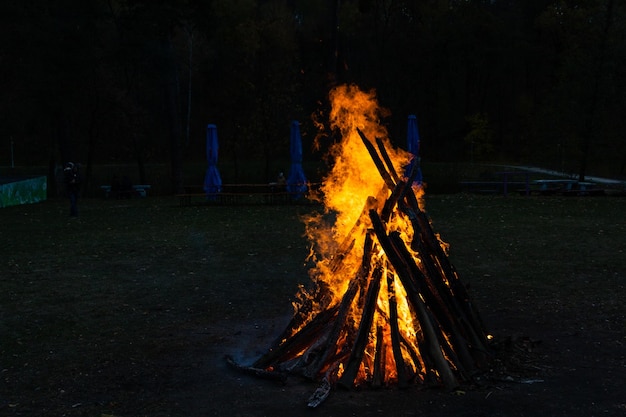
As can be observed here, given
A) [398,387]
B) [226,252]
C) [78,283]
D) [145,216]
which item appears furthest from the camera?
[145,216]

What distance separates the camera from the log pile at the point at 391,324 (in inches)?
278

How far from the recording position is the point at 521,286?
1137cm

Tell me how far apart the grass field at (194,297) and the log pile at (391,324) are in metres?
0.55

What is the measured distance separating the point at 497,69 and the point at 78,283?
58.6m

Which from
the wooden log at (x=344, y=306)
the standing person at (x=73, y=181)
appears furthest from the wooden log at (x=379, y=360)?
the standing person at (x=73, y=181)

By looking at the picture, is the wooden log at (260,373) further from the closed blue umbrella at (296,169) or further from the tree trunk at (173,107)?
the tree trunk at (173,107)

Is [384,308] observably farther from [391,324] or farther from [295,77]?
[295,77]

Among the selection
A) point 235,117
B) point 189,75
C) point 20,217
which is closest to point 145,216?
point 20,217

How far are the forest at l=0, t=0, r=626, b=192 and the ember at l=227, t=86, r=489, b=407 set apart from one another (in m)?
24.7

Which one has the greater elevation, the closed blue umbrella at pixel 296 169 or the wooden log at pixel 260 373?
the closed blue umbrella at pixel 296 169

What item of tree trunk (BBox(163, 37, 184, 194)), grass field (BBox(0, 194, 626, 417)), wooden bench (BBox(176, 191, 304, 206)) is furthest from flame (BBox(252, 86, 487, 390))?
tree trunk (BBox(163, 37, 184, 194))

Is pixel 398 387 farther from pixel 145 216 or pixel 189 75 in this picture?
pixel 189 75

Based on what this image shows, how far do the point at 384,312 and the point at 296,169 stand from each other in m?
18.8

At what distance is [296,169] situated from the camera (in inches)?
1023
